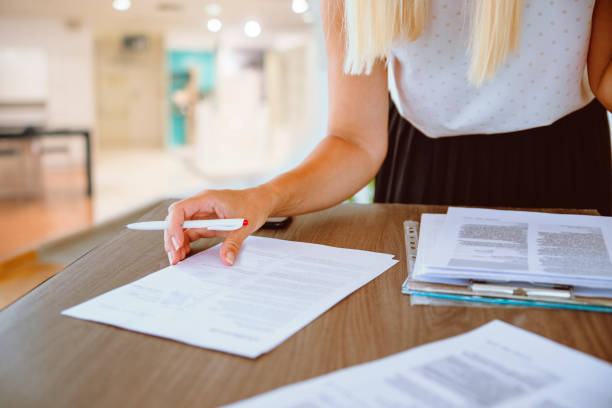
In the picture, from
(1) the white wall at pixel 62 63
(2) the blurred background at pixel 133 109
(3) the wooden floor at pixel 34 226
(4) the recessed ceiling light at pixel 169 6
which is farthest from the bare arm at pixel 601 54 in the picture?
(1) the white wall at pixel 62 63

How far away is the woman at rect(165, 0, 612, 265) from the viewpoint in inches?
29.5

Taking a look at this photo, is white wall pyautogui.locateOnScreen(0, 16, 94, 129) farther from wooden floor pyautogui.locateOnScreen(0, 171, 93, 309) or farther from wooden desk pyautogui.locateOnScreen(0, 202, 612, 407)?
wooden desk pyautogui.locateOnScreen(0, 202, 612, 407)

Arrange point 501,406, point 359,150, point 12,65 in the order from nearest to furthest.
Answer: point 501,406 → point 359,150 → point 12,65

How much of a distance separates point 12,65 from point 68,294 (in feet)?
33.1

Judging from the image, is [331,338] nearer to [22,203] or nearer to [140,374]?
[140,374]

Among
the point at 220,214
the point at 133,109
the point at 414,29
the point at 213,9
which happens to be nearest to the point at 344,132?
the point at 414,29

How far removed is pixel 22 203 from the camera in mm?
6391

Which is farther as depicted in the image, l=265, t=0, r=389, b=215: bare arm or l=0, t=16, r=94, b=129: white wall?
l=0, t=16, r=94, b=129: white wall

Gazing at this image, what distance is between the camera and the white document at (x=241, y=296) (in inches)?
17.7

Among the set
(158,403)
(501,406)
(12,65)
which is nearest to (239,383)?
(158,403)

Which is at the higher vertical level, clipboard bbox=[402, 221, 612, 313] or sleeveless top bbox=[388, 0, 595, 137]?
sleeveless top bbox=[388, 0, 595, 137]

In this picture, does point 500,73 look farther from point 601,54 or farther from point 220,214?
point 220,214

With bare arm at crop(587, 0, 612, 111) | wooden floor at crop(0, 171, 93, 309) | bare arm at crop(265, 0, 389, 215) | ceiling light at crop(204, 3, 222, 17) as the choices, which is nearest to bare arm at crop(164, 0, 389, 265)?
bare arm at crop(265, 0, 389, 215)

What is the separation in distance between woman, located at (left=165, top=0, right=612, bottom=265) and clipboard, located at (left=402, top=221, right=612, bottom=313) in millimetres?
213
